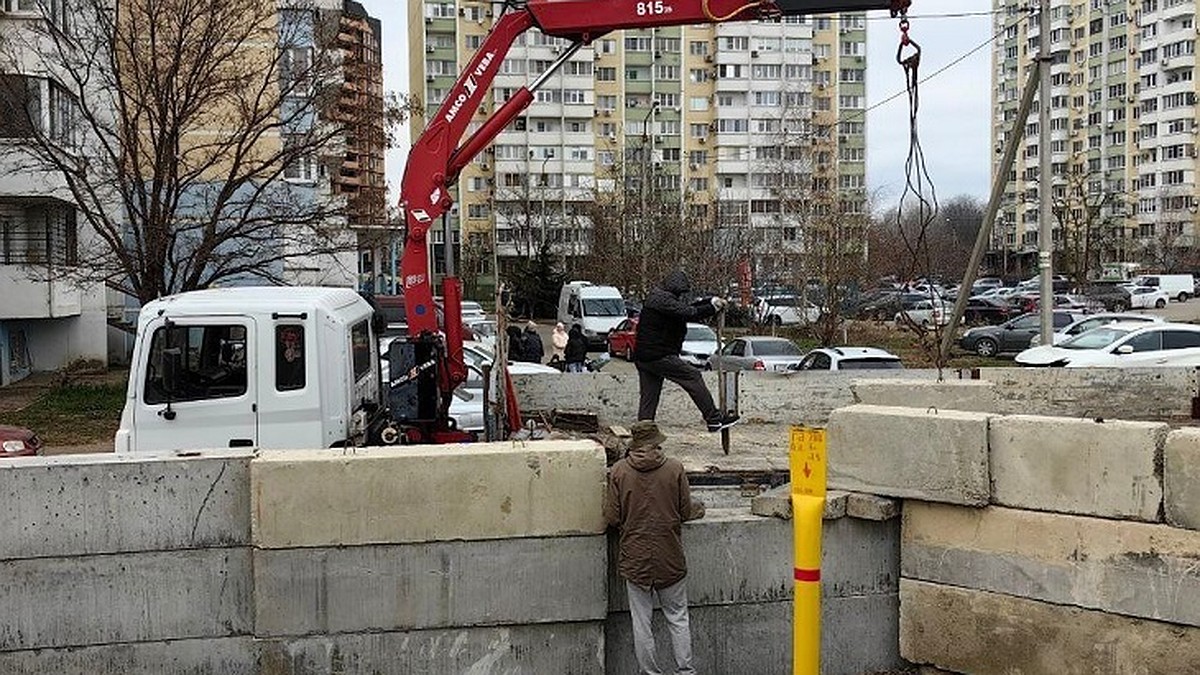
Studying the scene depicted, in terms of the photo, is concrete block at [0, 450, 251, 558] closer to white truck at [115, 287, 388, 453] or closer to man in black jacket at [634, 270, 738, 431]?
white truck at [115, 287, 388, 453]

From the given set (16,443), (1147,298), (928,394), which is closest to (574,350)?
(16,443)

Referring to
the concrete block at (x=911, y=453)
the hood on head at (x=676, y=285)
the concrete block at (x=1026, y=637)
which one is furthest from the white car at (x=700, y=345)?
the concrete block at (x=1026, y=637)

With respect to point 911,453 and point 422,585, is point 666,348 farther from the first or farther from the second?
point 422,585

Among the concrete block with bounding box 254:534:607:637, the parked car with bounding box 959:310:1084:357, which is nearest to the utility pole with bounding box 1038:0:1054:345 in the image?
the concrete block with bounding box 254:534:607:637

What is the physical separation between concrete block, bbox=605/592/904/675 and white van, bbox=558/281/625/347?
A: 32593mm

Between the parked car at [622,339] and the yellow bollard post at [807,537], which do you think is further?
the parked car at [622,339]

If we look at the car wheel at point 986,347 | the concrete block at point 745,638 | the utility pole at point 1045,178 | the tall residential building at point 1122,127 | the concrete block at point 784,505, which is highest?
the tall residential building at point 1122,127

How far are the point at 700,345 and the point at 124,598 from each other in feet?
88.5

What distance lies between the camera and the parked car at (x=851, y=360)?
2219 centimetres

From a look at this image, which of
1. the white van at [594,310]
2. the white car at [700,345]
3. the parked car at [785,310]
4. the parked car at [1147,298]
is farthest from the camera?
the parked car at [1147,298]

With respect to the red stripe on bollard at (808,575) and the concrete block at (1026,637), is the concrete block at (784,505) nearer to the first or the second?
the concrete block at (1026,637)

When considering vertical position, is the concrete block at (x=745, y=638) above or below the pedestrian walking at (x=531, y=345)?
below

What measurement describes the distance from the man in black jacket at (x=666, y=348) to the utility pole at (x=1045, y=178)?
10096 millimetres

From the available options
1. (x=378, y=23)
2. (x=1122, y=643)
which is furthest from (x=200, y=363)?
(x=378, y=23)
